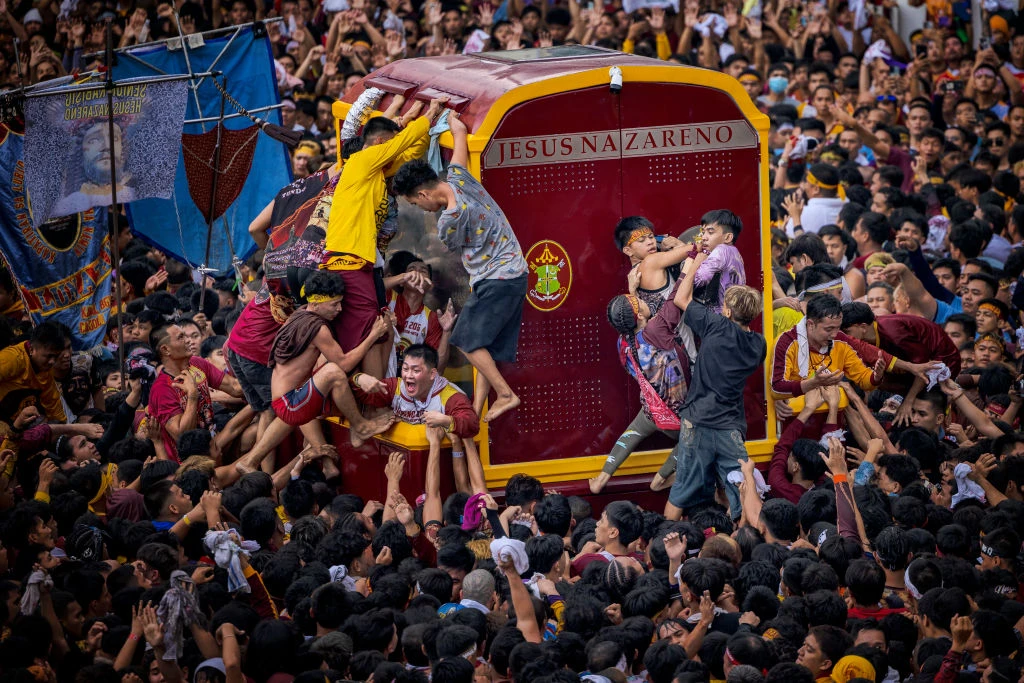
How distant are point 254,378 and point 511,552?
9.78 ft

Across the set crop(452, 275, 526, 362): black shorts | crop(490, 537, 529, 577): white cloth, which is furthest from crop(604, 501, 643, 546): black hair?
crop(452, 275, 526, 362): black shorts

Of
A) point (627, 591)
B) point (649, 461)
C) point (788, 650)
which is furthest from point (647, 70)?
point (788, 650)

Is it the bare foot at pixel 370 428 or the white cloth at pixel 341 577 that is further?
the bare foot at pixel 370 428

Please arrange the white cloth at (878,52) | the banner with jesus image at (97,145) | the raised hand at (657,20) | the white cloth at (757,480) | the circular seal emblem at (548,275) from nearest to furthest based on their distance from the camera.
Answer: the white cloth at (757,480) < the circular seal emblem at (548,275) < the banner with jesus image at (97,145) < the white cloth at (878,52) < the raised hand at (657,20)

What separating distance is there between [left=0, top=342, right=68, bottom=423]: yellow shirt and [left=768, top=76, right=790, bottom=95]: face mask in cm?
1031

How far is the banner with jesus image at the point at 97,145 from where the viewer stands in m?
10.5

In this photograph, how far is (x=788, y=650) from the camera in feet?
21.4

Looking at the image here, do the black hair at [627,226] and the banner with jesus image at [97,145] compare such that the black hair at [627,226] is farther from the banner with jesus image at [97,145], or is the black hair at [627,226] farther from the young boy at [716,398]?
the banner with jesus image at [97,145]

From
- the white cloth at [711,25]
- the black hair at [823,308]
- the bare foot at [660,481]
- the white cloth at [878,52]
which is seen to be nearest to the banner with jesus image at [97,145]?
the bare foot at [660,481]

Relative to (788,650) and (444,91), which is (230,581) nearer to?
(788,650)

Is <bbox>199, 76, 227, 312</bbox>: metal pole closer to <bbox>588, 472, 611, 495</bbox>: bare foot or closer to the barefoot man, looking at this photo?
the barefoot man

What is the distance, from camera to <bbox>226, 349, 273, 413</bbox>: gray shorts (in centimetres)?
966

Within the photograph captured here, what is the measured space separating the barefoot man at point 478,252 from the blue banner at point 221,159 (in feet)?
13.5

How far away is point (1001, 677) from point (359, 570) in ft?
10.9
